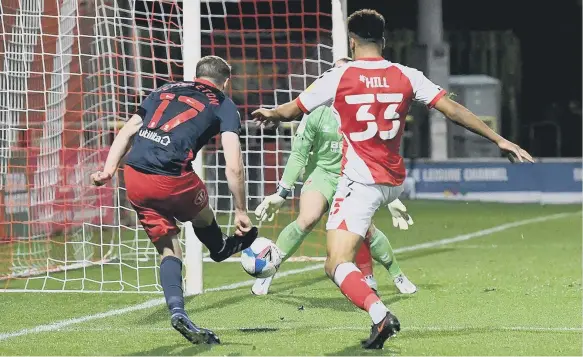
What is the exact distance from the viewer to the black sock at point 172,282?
7066 mm

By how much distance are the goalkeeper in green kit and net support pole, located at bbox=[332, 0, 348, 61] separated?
Result: 1.29 m

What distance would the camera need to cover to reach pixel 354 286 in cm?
657

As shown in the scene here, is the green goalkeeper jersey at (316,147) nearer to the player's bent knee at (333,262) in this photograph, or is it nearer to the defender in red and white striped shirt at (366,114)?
the defender in red and white striped shirt at (366,114)

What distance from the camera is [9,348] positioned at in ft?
23.3

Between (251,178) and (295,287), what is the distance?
4.88m

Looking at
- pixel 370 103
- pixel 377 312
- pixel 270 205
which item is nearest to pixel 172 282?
pixel 377 312

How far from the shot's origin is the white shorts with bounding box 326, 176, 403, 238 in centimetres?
678

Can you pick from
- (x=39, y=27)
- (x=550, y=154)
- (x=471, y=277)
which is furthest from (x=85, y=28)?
(x=550, y=154)

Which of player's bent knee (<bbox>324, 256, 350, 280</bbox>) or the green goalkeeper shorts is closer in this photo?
player's bent knee (<bbox>324, 256, 350, 280</bbox>)

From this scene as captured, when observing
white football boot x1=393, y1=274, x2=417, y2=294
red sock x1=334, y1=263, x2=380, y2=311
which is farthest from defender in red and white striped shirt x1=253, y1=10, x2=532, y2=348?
white football boot x1=393, y1=274, x2=417, y2=294

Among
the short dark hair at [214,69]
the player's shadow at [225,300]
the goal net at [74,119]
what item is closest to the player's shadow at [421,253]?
the goal net at [74,119]

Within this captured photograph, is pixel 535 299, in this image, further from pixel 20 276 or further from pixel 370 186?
pixel 20 276

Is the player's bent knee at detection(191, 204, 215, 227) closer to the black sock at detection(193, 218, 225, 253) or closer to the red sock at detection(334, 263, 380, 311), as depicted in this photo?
the black sock at detection(193, 218, 225, 253)

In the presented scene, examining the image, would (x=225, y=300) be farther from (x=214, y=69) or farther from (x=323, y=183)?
(x=214, y=69)
